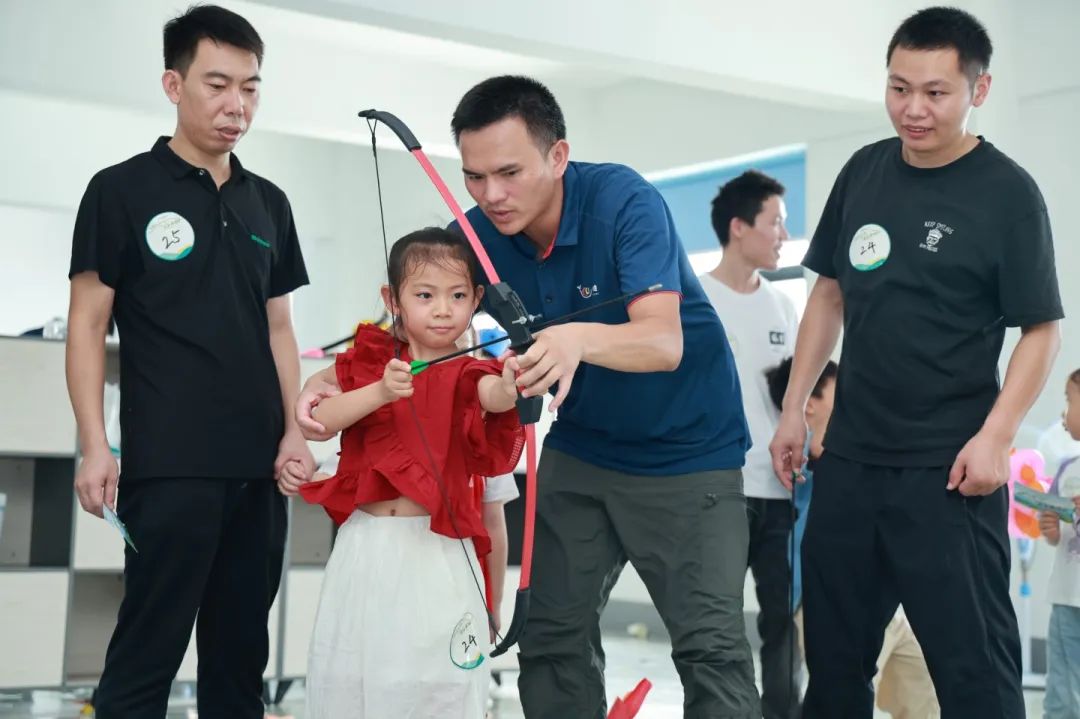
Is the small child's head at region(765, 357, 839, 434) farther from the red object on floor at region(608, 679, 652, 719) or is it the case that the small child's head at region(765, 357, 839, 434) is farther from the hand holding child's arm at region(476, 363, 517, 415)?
the hand holding child's arm at region(476, 363, 517, 415)

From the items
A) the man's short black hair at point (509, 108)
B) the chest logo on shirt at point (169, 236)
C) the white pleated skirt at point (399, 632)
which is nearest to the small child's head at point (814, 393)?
the man's short black hair at point (509, 108)

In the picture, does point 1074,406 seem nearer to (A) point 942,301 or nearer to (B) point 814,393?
(B) point 814,393

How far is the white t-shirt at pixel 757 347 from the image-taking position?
360 centimetres

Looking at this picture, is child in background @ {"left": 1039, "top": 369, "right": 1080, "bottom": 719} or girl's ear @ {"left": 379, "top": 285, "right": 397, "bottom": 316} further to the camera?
child in background @ {"left": 1039, "top": 369, "right": 1080, "bottom": 719}

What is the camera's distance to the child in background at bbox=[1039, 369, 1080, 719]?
12.1 feet

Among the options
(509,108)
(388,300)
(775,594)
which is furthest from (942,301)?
(775,594)

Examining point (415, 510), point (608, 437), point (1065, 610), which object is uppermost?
point (608, 437)

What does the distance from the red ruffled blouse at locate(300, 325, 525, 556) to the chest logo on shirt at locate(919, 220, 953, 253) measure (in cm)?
79

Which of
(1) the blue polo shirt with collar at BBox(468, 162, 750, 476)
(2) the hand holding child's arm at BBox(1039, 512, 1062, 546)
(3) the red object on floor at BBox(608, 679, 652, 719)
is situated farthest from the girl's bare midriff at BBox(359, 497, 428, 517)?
(2) the hand holding child's arm at BBox(1039, 512, 1062, 546)

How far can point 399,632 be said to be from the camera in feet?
6.38

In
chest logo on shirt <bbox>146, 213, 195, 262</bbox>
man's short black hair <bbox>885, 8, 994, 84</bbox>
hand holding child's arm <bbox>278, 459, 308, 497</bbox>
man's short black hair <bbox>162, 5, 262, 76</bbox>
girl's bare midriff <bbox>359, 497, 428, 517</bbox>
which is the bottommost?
girl's bare midriff <bbox>359, 497, 428, 517</bbox>

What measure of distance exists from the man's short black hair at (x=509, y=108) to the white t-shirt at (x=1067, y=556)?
8.05ft

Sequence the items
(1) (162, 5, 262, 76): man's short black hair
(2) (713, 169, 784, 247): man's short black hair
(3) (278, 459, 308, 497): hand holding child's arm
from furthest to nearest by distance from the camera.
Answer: (2) (713, 169, 784, 247): man's short black hair, (1) (162, 5, 262, 76): man's short black hair, (3) (278, 459, 308, 497): hand holding child's arm

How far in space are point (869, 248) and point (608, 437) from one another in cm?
58
